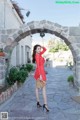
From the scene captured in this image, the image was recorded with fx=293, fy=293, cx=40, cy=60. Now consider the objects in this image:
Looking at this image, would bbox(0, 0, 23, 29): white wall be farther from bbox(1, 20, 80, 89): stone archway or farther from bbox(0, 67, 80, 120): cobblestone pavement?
bbox(0, 67, 80, 120): cobblestone pavement

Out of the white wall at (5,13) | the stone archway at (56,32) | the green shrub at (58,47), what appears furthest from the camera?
the green shrub at (58,47)

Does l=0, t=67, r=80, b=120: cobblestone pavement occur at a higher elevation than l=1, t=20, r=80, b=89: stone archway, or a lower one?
lower

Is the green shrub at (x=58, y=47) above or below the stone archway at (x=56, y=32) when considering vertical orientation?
above

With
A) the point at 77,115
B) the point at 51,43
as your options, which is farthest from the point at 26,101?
the point at 51,43

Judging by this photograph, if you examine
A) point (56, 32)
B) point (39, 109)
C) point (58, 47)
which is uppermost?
point (58, 47)

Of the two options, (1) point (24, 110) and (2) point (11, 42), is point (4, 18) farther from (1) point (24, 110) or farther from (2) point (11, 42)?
(1) point (24, 110)

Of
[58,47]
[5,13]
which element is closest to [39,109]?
[5,13]

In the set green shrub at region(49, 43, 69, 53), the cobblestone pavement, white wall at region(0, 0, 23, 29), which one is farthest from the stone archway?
green shrub at region(49, 43, 69, 53)

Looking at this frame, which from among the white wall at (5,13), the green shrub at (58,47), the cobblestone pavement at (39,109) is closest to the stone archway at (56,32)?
the white wall at (5,13)

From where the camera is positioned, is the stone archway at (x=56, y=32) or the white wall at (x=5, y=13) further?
the white wall at (x=5, y=13)

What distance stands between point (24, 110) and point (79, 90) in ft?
10.4

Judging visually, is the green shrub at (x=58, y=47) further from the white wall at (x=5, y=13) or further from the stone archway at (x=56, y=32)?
the stone archway at (x=56, y=32)

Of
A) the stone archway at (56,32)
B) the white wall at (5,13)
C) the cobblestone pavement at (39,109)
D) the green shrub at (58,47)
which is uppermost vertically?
the green shrub at (58,47)

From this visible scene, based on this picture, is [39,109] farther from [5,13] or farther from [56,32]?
[5,13]
